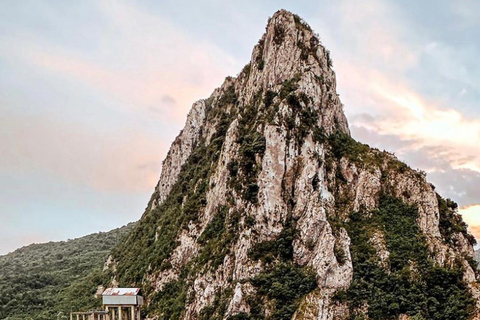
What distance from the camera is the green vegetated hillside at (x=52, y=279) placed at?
77.1 m

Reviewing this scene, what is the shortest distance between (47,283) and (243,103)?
57464mm

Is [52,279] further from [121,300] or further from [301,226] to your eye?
[301,226]

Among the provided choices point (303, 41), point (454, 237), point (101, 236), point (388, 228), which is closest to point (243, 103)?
point (303, 41)

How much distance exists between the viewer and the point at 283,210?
48.2 m

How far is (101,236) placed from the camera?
15112cm

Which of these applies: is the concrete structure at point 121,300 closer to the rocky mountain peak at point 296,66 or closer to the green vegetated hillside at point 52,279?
the rocky mountain peak at point 296,66

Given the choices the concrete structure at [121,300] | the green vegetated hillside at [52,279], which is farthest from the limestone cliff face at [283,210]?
the green vegetated hillside at [52,279]

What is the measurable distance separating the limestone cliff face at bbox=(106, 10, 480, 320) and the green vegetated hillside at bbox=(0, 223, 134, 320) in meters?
20.2

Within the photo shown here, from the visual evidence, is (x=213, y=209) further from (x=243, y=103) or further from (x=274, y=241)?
(x=243, y=103)

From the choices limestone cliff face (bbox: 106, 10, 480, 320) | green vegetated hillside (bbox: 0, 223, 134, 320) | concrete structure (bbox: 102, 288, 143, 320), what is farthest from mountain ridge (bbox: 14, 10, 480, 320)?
green vegetated hillside (bbox: 0, 223, 134, 320)

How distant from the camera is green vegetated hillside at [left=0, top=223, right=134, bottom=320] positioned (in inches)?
3034

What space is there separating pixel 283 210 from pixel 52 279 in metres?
66.4

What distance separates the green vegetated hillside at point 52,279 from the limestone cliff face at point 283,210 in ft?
66.4

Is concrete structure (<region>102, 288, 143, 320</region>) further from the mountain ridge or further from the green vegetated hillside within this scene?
the green vegetated hillside
